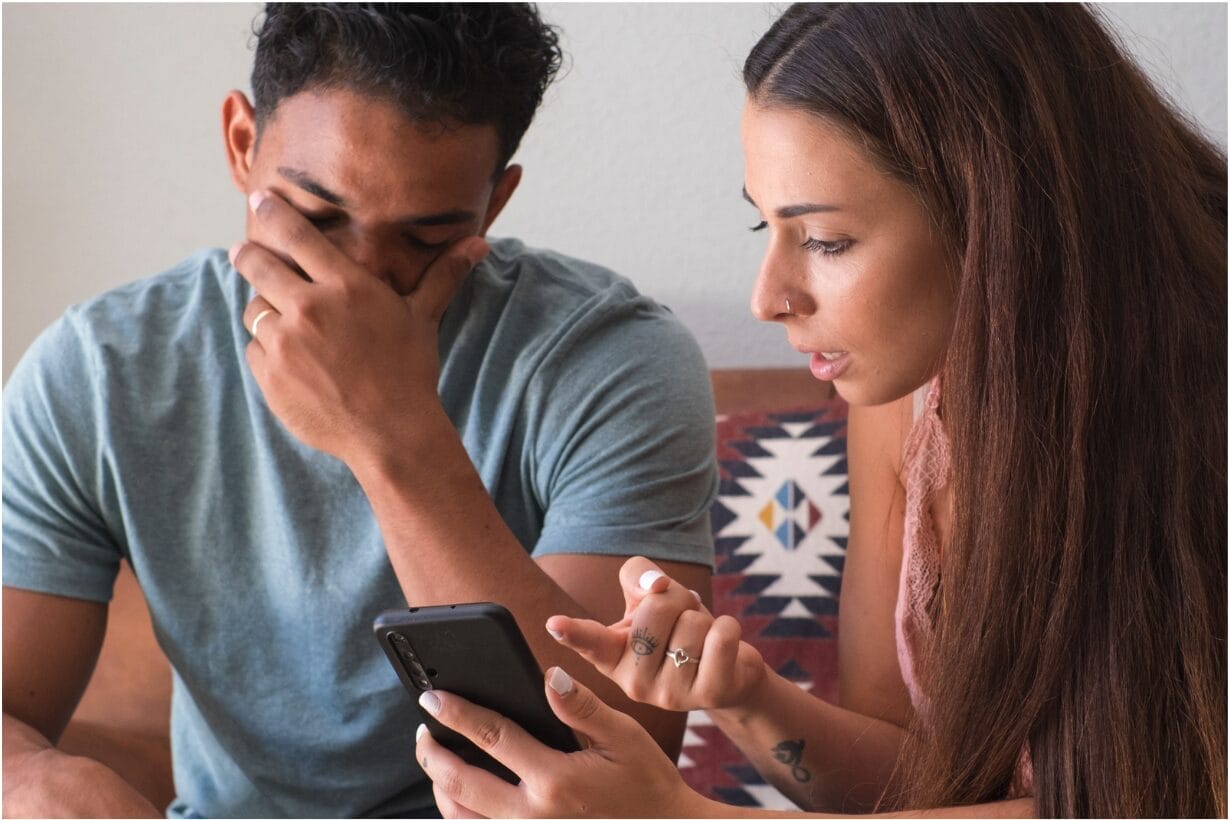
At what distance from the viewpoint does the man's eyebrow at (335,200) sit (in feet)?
3.34

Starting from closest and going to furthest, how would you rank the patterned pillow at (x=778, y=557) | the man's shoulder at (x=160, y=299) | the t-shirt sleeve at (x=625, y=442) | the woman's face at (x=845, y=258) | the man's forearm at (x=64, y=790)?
the woman's face at (x=845, y=258)
the man's forearm at (x=64, y=790)
the t-shirt sleeve at (x=625, y=442)
the man's shoulder at (x=160, y=299)
the patterned pillow at (x=778, y=557)

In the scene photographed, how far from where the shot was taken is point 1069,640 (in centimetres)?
83

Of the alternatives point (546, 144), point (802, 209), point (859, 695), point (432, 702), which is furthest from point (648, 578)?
point (546, 144)

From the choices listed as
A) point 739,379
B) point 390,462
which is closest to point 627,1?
point 739,379

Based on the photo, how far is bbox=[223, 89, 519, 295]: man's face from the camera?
1.00 m

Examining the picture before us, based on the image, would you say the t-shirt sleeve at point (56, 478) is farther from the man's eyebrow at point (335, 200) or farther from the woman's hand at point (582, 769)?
the woman's hand at point (582, 769)

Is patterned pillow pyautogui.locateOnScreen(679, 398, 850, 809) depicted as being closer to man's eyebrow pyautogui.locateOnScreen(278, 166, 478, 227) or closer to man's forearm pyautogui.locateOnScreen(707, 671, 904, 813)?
man's forearm pyautogui.locateOnScreen(707, 671, 904, 813)

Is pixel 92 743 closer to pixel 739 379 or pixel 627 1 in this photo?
pixel 739 379

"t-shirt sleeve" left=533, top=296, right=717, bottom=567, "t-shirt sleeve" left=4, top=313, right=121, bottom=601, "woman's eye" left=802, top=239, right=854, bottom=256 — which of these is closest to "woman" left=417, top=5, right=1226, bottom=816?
"woman's eye" left=802, top=239, right=854, bottom=256

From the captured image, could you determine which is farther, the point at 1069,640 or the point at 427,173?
the point at 427,173

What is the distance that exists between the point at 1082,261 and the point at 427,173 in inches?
19.9

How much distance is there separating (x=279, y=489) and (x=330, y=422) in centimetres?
15

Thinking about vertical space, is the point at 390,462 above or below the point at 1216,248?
below

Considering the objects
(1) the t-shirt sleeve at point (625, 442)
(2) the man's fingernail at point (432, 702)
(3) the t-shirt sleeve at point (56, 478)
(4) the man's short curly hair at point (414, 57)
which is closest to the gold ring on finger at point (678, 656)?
(2) the man's fingernail at point (432, 702)
